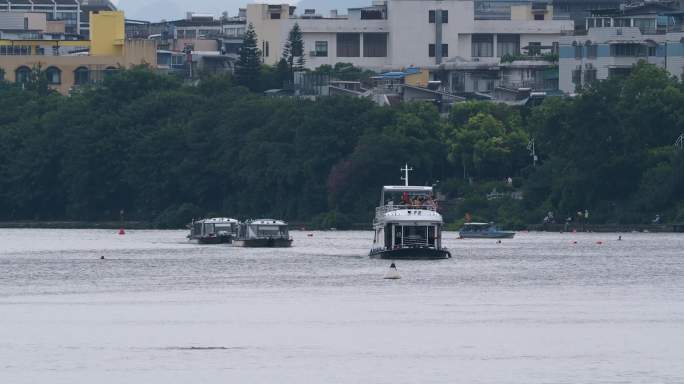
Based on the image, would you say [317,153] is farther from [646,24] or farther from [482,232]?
[646,24]

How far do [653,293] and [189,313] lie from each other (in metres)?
17.0

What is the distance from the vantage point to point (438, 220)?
96688 millimetres

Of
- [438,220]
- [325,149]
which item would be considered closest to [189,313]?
[438,220]

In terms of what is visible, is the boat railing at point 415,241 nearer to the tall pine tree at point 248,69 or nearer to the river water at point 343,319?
the river water at point 343,319

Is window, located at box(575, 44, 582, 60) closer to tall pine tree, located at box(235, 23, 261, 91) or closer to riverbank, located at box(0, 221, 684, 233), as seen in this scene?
riverbank, located at box(0, 221, 684, 233)

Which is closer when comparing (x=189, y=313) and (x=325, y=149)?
(x=189, y=313)

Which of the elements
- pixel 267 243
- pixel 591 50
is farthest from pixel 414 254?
pixel 591 50

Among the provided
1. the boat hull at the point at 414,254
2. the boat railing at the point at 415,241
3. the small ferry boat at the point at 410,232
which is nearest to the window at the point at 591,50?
the small ferry boat at the point at 410,232

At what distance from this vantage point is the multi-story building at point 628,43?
161750 mm

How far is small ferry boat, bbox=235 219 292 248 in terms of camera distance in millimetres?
121438

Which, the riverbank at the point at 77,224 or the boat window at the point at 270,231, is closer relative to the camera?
the boat window at the point at 270,231

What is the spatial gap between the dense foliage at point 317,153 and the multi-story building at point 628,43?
683 cm

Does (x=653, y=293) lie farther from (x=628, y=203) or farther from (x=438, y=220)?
(x=628, y=203)

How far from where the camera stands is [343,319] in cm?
6956
